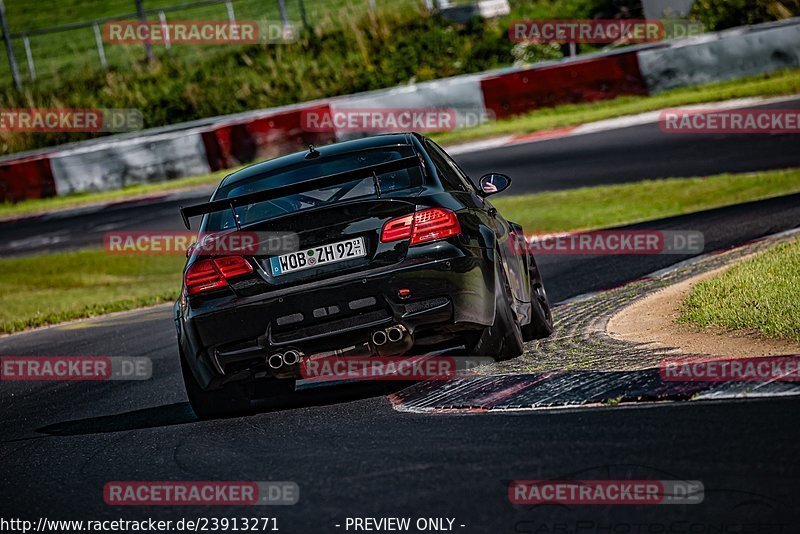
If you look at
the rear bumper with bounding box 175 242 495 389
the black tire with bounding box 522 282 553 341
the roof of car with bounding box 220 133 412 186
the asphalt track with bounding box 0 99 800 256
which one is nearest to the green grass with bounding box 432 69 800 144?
the asphalt track with bounding box 0 99 800 256

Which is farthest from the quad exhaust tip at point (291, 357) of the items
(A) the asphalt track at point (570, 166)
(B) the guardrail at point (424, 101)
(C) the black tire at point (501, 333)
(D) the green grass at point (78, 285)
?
(B) the guardrail at point (424, 101)

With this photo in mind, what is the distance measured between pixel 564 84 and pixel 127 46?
14.3 meters

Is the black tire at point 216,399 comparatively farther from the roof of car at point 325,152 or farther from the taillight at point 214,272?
the roof of car at point 325,152

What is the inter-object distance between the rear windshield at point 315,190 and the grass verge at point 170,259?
22.7 feet

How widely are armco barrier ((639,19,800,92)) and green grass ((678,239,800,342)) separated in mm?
12699

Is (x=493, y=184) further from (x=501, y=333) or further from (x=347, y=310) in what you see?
(x=347, y=310)

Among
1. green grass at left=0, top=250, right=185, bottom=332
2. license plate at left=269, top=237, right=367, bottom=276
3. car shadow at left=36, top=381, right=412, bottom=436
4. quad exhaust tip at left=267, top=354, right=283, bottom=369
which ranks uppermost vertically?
license plate at left=269, top=237, right=367, bottom=276

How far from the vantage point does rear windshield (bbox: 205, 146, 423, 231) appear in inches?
259

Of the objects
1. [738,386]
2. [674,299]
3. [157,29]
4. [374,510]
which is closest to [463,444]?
[374,510]

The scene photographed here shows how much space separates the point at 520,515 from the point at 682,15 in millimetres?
22044

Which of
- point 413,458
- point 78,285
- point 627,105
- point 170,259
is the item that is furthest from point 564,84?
point 413,458

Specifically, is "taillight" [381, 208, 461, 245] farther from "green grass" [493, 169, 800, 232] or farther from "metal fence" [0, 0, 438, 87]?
"metal fence" [0, 0, 438, 87]

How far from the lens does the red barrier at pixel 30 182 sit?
2378 centimetres

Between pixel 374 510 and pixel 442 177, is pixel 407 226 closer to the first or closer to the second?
pixel 442 177
